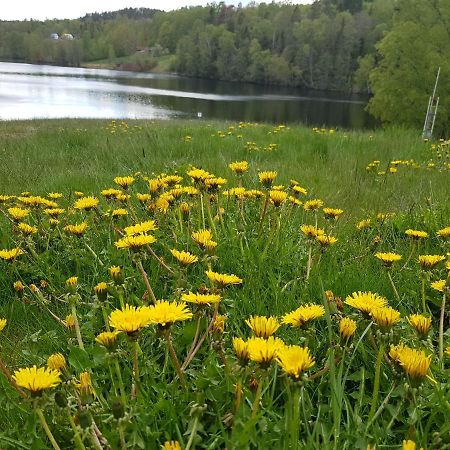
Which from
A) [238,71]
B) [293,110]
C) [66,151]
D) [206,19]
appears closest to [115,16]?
[206,19]

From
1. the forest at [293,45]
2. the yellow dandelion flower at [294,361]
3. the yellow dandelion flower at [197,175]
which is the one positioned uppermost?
the forest at [293,45]

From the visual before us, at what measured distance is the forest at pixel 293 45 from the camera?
25422 mm

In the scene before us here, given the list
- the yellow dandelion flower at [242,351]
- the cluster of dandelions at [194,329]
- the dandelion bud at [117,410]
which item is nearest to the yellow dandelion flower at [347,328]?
the cluster of dandelions at [194,329]

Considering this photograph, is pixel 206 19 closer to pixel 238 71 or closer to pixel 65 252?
pixel 238 71

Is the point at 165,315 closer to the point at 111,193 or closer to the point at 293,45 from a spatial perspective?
the point at 111,193

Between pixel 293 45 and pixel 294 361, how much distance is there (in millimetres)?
74016

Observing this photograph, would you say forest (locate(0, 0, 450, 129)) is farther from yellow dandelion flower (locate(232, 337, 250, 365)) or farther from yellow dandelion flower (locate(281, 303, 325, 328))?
yellow dandelion flower (locate(232, 337, 250, 365))

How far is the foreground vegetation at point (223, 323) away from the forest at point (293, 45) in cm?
2511

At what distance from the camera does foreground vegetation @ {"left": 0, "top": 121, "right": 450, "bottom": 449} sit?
83cm

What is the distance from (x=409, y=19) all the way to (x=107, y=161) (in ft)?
91.7

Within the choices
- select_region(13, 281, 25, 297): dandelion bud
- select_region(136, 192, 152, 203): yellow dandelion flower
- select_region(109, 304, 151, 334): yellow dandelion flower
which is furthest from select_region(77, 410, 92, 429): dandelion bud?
select_region(136, 192, 152, 203): yellow dandelion flower

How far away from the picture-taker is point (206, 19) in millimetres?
97000

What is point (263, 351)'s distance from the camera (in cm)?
73

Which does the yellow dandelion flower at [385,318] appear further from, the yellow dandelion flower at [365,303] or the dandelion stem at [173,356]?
the dandelion stem at [173,356]
